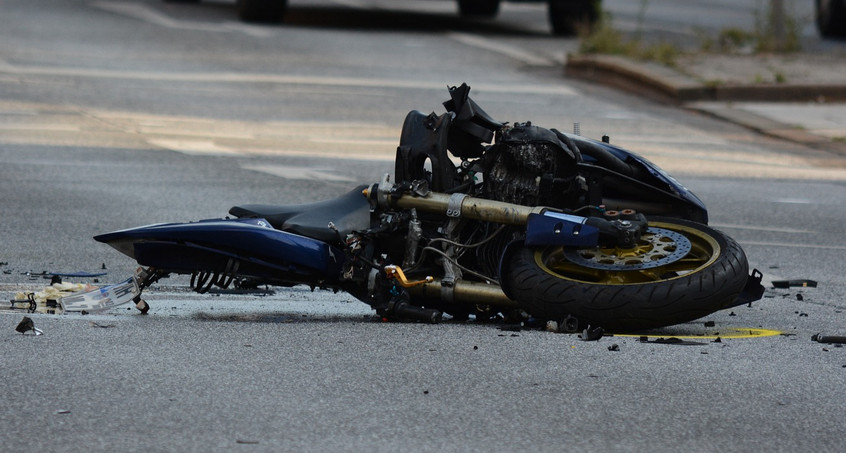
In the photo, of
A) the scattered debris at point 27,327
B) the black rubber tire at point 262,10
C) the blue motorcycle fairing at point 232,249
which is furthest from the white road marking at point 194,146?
the black rubber tire at point 262,10

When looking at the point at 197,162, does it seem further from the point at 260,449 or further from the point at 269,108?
the point at 260,449

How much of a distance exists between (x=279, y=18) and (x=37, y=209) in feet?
47.3

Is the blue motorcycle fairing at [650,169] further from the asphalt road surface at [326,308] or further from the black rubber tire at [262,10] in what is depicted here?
the black rubber tire at [262,10]

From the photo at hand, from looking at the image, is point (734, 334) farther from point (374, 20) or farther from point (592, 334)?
point (374, 20)

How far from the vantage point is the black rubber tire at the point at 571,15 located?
76.1 feet

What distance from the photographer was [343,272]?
6559mm

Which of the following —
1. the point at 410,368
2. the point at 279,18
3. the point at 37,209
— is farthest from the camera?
the point at 279,18

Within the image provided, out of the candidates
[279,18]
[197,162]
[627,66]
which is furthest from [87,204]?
[279,18]

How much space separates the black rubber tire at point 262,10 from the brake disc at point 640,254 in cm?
1797

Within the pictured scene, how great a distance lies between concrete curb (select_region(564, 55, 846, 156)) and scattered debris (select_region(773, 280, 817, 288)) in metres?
6.86

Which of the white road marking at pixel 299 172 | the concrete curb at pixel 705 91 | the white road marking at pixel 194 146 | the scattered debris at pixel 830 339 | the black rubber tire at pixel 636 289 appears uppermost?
the concrete curb at pixel 705 91

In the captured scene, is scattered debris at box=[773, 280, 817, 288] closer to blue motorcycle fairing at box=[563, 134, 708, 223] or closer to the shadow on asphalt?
blue motorcycle fairing at box=[563, 134, 708, 223]

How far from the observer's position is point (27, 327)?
607 cm

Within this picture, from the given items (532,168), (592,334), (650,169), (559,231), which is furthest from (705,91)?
(592,334)
